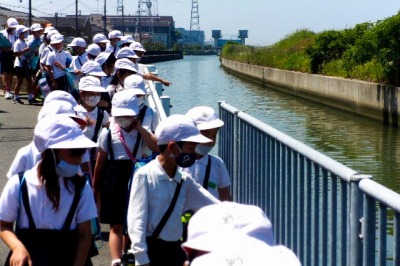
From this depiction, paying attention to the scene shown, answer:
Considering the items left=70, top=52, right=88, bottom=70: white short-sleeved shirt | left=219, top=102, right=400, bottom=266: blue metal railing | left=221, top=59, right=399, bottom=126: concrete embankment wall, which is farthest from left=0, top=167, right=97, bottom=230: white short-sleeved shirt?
Answer: left=221, top=59, right=399, bottom=126: concrete embankment wall

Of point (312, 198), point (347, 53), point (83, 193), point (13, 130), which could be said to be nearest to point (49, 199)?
point (83, 193)

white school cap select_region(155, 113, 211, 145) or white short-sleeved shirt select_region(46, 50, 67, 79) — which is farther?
white short-sleeved shirt select_region(46, 50, 67, 79)

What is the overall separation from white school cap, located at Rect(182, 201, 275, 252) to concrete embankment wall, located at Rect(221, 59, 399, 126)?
2493 centimetres

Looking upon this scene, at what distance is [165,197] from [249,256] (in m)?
3.20

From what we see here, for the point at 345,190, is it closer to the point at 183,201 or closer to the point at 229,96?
the point at 183,201

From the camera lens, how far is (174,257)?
232 inches

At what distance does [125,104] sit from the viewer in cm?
797

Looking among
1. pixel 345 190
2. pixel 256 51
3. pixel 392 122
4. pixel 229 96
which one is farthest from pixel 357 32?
pixel 345 190

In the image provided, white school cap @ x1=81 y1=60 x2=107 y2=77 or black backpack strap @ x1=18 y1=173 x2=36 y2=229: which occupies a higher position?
white school cap @ x1=81 y1=60 x2=107 y2=77

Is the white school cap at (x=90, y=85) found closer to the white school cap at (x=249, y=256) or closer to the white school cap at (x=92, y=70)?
the white school cap at (x=92, y=70)

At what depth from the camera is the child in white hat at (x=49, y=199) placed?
5156mm

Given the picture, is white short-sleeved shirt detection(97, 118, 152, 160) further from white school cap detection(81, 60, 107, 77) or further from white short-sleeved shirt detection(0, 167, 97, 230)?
white short-sleeved shirt detection(0, 167, 97, 230)

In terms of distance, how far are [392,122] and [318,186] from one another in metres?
22.8

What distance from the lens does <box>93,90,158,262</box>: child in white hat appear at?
8.05m
